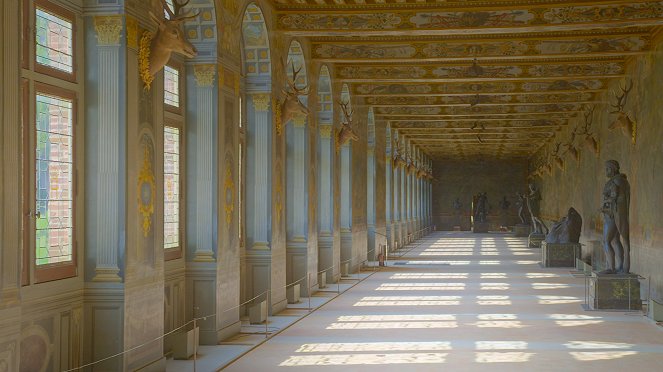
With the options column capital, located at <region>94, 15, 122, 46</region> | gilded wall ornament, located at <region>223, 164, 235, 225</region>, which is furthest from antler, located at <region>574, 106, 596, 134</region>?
column capital, located at <region>94, 15, 122, 46</region>

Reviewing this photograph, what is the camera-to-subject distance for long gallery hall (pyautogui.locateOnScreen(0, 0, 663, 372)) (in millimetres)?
10086

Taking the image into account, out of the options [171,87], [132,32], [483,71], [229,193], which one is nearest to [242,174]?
[229,193]

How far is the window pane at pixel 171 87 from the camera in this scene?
46.7 feet

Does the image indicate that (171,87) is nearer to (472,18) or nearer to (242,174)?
(242,174)

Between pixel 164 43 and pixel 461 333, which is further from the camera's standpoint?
pixel 461 333

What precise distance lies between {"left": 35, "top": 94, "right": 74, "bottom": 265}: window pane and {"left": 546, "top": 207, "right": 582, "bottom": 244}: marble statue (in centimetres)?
2524

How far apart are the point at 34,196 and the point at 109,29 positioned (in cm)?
243

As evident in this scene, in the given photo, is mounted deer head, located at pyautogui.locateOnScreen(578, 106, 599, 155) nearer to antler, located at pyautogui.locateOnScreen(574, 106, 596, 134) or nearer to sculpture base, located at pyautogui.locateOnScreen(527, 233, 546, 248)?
antler, located at pyautogui.locateOnScreen(574, 106, 596, 134)

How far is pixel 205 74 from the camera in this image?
14594mm

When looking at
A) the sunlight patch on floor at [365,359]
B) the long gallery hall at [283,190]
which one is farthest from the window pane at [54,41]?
the sunlight patch on floor at [365,359]

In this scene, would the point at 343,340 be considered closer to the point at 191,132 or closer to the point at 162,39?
the point at 191,132

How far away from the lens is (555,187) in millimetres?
48406

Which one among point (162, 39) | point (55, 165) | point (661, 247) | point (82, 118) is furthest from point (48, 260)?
point (661, 247)

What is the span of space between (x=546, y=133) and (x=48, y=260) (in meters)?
42.1
